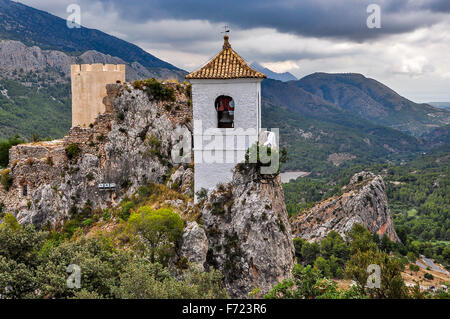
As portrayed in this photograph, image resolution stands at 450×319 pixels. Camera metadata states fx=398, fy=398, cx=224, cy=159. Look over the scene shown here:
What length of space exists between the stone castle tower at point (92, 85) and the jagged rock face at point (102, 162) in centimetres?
223

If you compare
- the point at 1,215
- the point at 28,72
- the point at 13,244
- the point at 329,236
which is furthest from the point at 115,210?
the point at 28,72

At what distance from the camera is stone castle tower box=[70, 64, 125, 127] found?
99.3 ft

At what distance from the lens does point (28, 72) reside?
180 m

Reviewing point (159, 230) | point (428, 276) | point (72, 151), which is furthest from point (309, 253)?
point (159, 230)

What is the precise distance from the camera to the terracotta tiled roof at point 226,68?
22.0 meters

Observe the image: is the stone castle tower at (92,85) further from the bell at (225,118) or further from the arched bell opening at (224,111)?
the bell at (225,118)

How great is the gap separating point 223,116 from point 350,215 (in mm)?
61329

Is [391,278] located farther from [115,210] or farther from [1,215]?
[1,215]

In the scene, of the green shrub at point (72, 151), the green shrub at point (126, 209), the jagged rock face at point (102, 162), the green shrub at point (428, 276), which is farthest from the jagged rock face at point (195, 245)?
the green shrub at point (428, 276)

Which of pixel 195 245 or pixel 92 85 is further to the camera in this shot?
pixel 92 85

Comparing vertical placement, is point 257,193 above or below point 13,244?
above

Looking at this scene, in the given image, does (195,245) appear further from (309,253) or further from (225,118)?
(309,253)

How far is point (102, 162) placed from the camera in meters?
28.2
